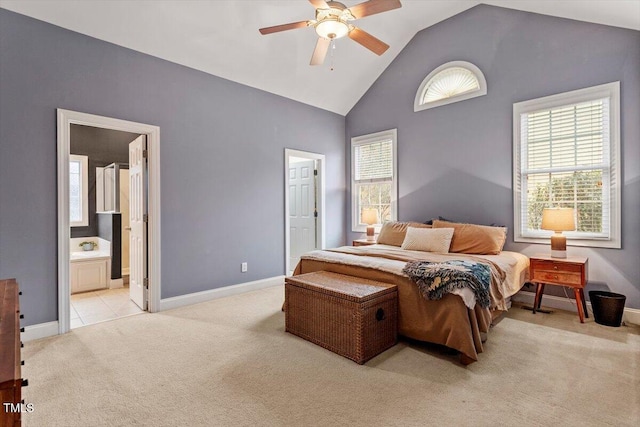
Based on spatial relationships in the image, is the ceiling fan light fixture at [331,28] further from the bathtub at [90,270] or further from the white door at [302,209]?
the bathtub at [90,270]

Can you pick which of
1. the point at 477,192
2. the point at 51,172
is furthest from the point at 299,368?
the point at 477,192

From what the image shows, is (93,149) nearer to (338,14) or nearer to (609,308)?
(338,14)

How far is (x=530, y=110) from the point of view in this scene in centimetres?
394

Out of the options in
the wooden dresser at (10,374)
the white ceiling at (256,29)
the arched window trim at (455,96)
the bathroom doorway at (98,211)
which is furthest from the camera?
the bathroom doorway at (98,211)

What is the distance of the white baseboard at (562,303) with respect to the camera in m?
3.30

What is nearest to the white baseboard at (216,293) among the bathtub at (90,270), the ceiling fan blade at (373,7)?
the bathtub at (90,270)

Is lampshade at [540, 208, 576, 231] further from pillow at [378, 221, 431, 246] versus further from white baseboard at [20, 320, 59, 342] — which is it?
white baseboard at [20, 320, 59, 342]

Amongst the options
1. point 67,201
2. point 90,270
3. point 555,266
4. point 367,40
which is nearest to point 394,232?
point 555,266

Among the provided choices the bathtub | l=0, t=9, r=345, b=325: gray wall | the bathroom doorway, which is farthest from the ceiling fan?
the bathtub

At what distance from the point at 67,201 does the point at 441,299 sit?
354 cm

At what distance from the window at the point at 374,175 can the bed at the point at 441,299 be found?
1.92 meters

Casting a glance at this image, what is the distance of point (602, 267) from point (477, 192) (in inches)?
60.3

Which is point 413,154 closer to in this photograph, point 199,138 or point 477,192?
point 477,192

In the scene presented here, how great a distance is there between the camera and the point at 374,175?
5691 millimetres
